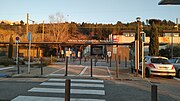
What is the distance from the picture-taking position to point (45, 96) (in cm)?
840

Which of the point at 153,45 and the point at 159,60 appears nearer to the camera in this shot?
the point at 159,60

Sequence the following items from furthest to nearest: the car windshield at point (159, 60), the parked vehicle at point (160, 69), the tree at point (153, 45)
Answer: the tree at point (153, 45), the car windshield at point (159, 60), the parked vehicle at point (160, 69)

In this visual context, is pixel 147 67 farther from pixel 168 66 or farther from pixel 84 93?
pixel 84 93

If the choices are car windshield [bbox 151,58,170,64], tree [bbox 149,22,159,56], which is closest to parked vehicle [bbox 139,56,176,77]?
car windshield [bbox 151,58,170,64]

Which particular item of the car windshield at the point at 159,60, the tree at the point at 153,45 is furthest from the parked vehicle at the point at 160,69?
the tree at the point at 153,45

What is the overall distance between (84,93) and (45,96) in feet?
5.16

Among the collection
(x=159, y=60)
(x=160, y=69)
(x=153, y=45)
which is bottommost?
(x=160, y=69)

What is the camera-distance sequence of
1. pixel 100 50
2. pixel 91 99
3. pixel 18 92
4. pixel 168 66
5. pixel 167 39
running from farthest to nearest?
1. pixel 100 50
2. pixel 167 39
3. pixel 168 66
4. pixel 18 92
5. pixel 91 99

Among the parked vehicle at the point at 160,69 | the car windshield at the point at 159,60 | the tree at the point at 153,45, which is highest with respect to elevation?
the tree at the point at 153,45

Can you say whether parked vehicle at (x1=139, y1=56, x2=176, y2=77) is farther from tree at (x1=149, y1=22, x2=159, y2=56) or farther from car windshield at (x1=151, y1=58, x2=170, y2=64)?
tree at (x1=149, y1=22, x2=159, y2=56)

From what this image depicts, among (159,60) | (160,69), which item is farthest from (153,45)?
(160,69)

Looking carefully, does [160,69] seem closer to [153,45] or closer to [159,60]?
[159,60]

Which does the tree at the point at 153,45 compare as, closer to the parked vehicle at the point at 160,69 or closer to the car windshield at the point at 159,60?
the car windshield at the point at 159,60

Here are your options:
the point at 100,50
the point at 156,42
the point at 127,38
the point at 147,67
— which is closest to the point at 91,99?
the point at 147,67
